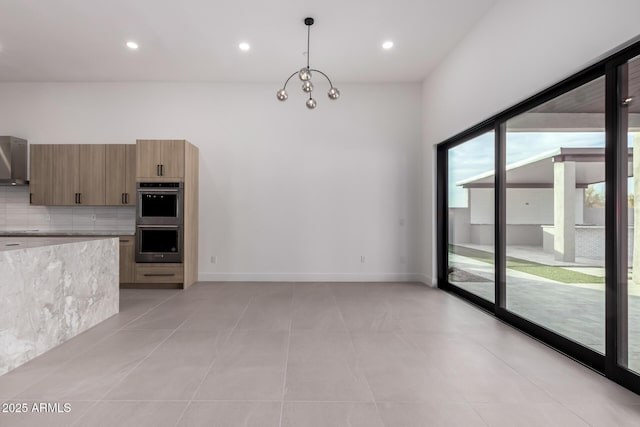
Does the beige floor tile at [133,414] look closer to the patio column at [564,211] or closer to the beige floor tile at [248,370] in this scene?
the beige floor tile at [248,370]

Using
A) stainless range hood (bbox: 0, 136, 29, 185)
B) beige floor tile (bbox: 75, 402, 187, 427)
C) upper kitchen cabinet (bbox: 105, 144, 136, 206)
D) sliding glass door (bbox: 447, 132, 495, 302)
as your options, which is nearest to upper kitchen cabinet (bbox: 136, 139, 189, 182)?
upper kitchen cabinet (bbox: 105, 144, 136, 206)

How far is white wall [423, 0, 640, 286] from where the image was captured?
220cm

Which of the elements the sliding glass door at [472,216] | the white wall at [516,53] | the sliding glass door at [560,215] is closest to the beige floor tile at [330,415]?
the sliding glass door at [560,215]

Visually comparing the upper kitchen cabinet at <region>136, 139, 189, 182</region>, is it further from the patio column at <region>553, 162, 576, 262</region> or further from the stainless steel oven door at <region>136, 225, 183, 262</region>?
the patio column at <region>553, 162, 576, 262</region>

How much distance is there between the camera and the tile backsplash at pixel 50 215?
17.6ft

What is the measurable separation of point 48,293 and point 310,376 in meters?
2.29

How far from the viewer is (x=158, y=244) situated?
16.1 ft

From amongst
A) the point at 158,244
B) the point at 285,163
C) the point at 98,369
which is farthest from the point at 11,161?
the point at 98,369

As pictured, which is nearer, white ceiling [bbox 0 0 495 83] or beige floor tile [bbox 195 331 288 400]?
beige floor tile [bbox 195 331 288 400]

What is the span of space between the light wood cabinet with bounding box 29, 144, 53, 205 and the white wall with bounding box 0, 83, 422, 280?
1.66ft

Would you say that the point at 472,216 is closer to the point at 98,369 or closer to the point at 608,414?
the point at 608,414

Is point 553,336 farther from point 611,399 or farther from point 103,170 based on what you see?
point 103,170

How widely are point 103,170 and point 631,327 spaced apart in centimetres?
638

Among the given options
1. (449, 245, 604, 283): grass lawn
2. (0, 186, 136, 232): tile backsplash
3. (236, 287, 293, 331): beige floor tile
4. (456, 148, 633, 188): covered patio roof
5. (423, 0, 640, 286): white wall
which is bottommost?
(236, 287, 293, 331): beige floor tile
